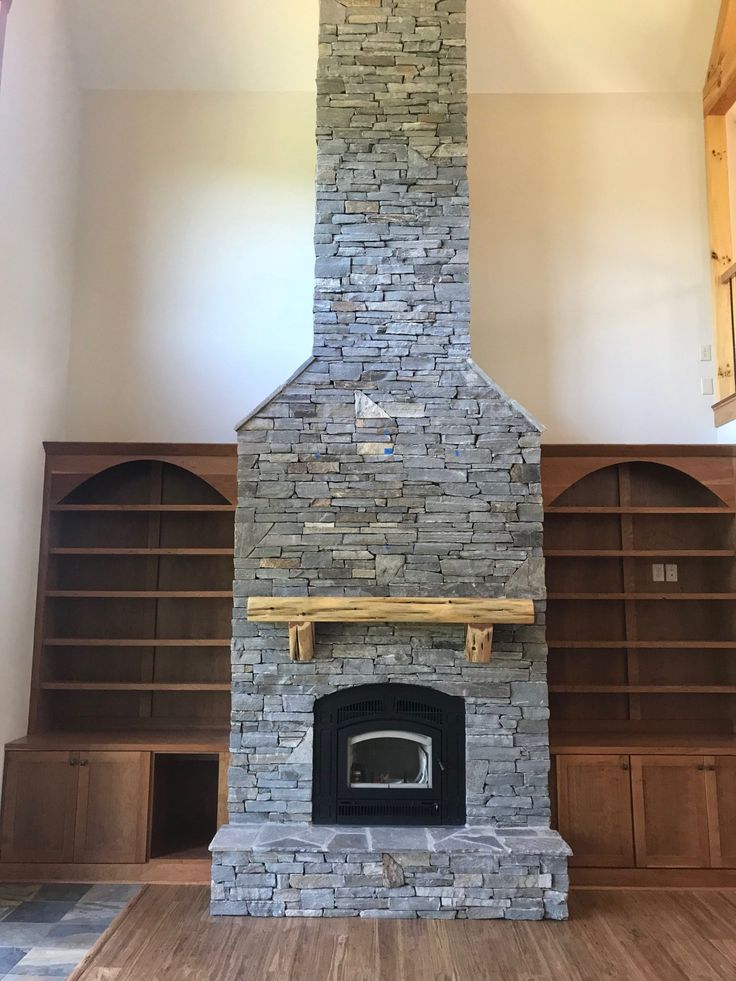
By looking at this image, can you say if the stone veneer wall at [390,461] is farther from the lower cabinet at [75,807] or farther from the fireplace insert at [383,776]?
the lower cabinet at [75,807]

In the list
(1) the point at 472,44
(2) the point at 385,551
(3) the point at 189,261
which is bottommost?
(2) the point at 385,551

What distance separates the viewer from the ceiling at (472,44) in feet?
15.5

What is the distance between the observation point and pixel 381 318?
394 cm

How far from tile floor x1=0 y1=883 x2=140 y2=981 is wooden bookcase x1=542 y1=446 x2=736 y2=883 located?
2.40 m

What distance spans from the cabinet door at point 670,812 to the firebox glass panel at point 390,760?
1172 millimetres

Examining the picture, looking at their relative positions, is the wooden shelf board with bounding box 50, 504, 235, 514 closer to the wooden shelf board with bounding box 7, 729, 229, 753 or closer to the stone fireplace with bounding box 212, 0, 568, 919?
the stone fireplace with bounding box 212, 0, 568, 919

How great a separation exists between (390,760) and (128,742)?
1458mm

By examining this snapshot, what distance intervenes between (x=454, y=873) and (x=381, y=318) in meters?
2.86

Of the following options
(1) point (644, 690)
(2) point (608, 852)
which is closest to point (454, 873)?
(2) point (608, 852)

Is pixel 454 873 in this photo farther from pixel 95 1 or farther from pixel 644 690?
pixel 95 1

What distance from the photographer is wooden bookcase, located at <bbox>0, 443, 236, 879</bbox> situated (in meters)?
3.85

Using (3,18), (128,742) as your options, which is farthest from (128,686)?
(3,18)

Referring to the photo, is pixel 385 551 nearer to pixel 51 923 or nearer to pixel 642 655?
pixel 642 655

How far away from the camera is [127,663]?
14.8 feet
